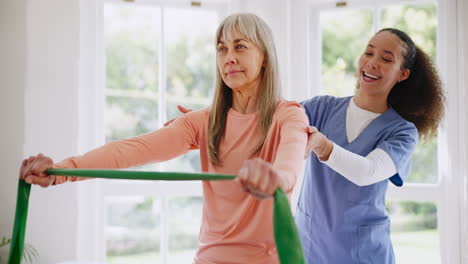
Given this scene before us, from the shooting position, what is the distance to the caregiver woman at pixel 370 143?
174cm

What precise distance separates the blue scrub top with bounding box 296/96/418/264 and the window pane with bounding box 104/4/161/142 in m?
1.19

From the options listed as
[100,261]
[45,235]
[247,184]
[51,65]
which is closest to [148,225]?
[100,261]

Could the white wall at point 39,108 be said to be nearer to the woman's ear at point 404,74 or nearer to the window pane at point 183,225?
the window pane at point 183,225

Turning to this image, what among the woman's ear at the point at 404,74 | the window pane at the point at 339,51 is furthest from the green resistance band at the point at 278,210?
the window pane at the point at 339,51

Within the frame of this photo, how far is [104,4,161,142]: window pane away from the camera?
8.89 feet

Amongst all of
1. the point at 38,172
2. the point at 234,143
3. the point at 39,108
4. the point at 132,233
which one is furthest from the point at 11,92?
the point at 234,143

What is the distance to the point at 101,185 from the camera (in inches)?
101

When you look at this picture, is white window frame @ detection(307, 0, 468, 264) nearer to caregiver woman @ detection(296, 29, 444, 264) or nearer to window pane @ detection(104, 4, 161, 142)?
caregiver woman @ detection(296, 29, 444, 264)

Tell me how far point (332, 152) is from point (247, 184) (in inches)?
24.3

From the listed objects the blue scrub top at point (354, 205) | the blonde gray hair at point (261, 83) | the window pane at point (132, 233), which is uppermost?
the blonde gray hair at point (261, 83)

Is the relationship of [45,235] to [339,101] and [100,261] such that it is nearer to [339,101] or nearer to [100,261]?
[100,261]

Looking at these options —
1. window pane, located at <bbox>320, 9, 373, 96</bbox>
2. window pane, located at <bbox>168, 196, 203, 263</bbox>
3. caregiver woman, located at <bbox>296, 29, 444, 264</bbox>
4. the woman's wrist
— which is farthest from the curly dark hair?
window pane, located at <bbox>168, 196, 203, 263</bbox>

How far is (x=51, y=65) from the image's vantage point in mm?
2385

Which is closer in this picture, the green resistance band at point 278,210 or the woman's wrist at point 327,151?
the green resistance band at point 278,210
